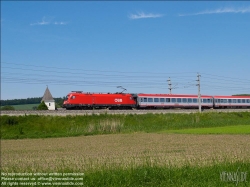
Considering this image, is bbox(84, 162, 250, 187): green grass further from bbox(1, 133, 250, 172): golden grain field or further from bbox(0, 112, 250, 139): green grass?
bbox(0, 112, 250, 139): green grass

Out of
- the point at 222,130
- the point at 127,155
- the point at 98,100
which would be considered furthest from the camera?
the point at 98,100

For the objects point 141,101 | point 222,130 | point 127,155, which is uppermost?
point 141,101

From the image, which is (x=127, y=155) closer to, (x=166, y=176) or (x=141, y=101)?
(x=166, y=176)

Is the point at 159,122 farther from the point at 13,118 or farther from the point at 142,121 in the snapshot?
the point at 13,118

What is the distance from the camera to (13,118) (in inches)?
1553

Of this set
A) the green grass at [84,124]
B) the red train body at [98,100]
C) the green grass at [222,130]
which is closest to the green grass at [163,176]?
the green grass at [222,130]

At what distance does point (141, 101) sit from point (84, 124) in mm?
12277

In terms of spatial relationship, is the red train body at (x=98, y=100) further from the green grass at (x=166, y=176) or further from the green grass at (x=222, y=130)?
the green grass at (x=166, y=176)

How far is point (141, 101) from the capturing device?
50375 millimetres

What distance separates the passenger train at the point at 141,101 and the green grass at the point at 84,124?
17.1 feet

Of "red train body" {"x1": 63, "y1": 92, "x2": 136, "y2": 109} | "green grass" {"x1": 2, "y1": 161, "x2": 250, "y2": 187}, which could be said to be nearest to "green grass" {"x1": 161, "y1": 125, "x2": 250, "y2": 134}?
"green grass" {"x1": 2, "y1": 161, "x2": 250, "y2": 187}

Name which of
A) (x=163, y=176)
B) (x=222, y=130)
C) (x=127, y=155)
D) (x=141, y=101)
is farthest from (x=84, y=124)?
(x=163, y=176)

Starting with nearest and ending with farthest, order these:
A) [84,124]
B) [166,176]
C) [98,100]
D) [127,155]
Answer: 1. [166,176]
2. [127,155]
3. [84,124]
4. [98,100]

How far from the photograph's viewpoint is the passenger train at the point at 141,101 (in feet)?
153
